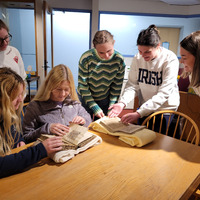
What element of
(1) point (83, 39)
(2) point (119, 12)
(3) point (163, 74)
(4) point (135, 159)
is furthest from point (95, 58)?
(1) point (83, 39)

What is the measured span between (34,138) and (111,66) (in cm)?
94

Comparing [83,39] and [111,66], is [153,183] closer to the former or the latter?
[111,66]

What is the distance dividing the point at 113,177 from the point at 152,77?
1022 millimetres

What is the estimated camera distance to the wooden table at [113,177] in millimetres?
779

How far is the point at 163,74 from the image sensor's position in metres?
1.60

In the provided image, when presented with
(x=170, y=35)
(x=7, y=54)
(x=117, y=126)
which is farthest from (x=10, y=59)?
(x=170, y=35)

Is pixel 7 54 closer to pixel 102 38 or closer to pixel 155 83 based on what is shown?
pixel 102 38

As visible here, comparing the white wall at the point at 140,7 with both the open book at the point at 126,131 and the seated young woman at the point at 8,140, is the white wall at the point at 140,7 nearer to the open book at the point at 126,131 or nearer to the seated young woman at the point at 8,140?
the open book at the point at 126,131

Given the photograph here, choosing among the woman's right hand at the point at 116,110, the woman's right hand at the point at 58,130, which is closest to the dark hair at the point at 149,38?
the woman's right hand at the point at 116,110

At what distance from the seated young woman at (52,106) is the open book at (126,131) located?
5.9 inches

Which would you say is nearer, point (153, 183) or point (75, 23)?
point (153, 183)

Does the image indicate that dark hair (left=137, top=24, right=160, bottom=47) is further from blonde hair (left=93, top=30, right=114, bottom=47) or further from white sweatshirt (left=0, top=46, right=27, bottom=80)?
white sweatshirt (left=0, top=46, right=27, bottom=80)

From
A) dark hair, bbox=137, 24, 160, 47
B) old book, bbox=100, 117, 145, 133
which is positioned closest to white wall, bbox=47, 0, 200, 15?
dark hair, bbox=137, 24, 160, 47

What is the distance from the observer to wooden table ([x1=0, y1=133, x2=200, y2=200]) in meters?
0.78
